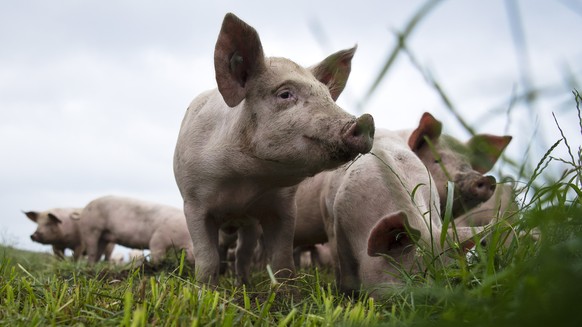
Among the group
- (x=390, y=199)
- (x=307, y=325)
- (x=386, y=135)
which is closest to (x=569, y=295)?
(x=307, y=325)

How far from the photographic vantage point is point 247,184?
12.8 feet

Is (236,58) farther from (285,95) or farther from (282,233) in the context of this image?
(282,233)

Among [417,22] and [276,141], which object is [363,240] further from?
[417,22]

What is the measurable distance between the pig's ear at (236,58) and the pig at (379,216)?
2.86 feet

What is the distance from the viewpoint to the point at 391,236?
3166mm

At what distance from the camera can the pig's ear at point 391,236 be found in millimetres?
2988

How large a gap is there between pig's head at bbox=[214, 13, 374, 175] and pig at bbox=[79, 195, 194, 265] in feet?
21.4

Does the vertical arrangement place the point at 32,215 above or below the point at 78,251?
above

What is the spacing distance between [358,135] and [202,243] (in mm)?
1539

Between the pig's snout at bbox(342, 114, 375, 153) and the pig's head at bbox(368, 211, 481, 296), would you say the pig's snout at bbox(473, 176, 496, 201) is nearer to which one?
the pig's head at bbox(368, 211, 481, 296)

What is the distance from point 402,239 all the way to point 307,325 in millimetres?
1212

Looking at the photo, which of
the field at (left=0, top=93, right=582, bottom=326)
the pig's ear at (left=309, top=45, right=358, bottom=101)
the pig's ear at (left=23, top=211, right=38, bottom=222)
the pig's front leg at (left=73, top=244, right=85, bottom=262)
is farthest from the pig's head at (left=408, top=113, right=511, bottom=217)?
the pig's ear at (left=23, top=211, right=38, bottom=222)

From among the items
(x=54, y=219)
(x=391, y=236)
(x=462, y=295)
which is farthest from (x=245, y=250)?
(x=54, y=219)

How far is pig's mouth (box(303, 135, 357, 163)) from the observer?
10.2 ft
